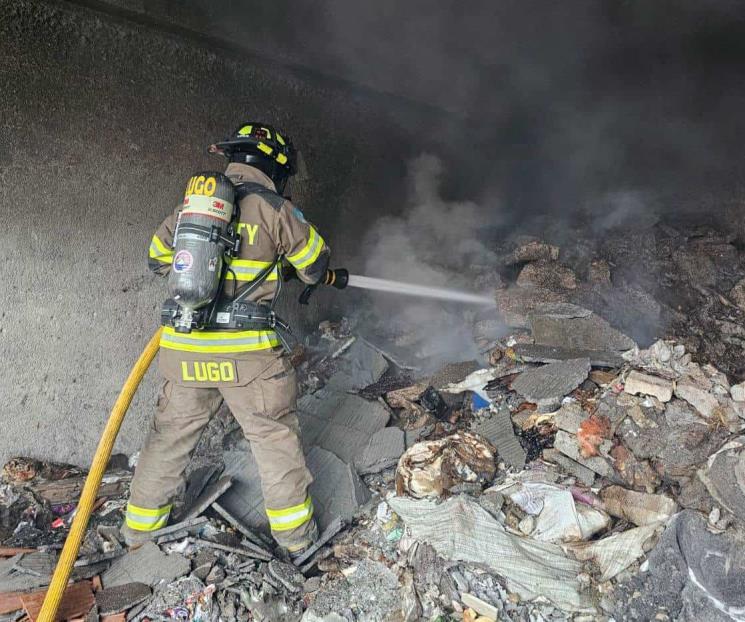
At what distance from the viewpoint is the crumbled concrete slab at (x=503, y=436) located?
338 centimetres

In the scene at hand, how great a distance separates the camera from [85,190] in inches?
139

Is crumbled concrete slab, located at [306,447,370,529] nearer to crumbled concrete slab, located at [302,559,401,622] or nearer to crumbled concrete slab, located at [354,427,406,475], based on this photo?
crumbled concrete slab, located at [354,427,406,475]

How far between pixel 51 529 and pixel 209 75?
10.7 feet

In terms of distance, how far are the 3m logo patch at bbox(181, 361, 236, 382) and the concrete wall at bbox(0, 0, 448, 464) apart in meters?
1.17

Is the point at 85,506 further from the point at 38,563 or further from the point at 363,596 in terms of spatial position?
the point at 363,596

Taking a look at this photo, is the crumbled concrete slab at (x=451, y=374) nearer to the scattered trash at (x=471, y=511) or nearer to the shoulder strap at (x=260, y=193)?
the scattered trash at (x=471, y=511)

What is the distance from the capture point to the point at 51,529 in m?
3.26

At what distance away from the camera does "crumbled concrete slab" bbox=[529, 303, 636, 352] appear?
424 cm

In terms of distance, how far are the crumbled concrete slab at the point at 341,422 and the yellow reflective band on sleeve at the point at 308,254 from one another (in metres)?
1.50

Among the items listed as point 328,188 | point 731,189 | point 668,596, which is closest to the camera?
point 668,596

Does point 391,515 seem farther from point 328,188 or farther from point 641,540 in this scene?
point 328,188

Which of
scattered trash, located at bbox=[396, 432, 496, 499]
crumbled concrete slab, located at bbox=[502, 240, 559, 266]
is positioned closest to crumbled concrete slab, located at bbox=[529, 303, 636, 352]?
crumbled concrete slab, located at bbox=[502, 240, 559, 266]

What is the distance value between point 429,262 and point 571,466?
3134 millimetres

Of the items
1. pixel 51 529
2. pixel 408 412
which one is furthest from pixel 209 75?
pixel 51 529
